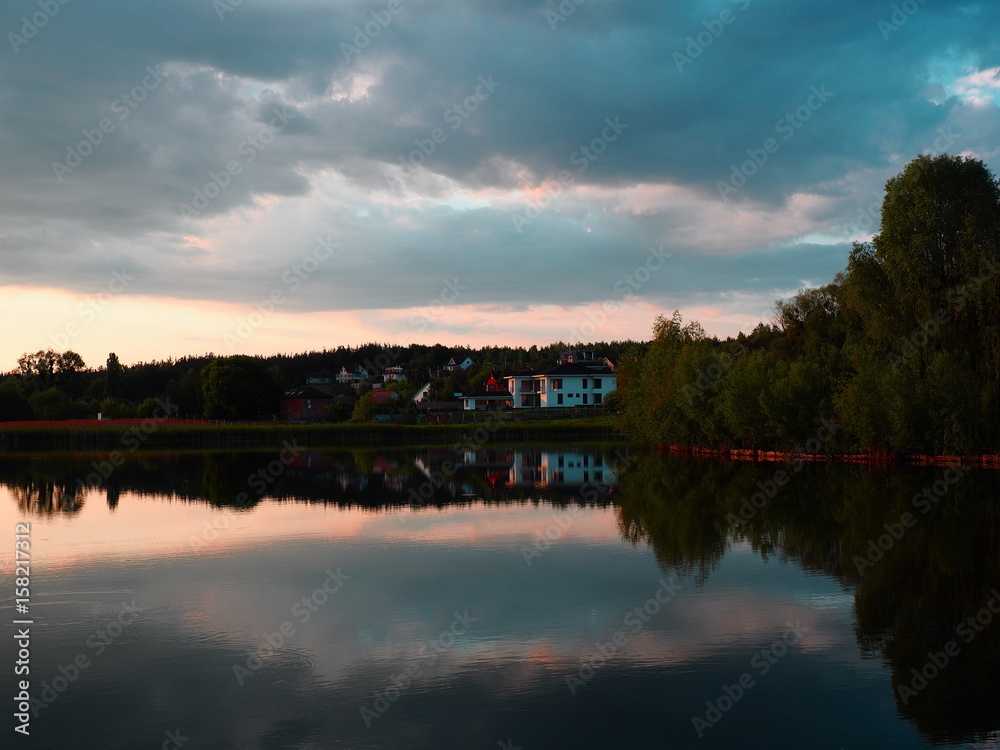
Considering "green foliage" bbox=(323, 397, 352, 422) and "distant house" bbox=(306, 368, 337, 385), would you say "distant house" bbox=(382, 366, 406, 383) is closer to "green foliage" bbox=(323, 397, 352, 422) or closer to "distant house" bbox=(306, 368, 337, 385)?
"distant house" bbox=(306, 368, 337, 385)

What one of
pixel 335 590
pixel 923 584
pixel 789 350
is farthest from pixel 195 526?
pixel 789 350

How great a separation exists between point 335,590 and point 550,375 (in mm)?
92109

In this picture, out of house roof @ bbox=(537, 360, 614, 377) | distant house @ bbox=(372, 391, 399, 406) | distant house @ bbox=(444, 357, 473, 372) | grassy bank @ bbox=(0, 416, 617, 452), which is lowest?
grassy bank @ bbox=(0, 416, 617, 452)

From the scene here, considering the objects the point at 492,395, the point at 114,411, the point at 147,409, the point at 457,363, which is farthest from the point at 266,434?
the point at 457,363

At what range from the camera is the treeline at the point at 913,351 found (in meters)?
36.2

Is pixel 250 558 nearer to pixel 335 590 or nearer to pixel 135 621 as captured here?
pixel 335 590

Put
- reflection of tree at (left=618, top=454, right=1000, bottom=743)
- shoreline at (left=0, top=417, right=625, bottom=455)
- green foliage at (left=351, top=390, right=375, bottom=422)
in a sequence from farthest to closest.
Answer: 1. green foliage at (left=351, top=390, right=375, bottom=422)
2. shoreline at (left=0, top=417, right=625, bottom=455)
3. reflection of tree at (left=618, top=454, right=1000, bottom=743)

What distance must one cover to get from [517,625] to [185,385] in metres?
112

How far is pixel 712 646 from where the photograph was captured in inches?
435

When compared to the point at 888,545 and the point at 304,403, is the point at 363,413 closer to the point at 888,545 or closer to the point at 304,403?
the point at 304,403

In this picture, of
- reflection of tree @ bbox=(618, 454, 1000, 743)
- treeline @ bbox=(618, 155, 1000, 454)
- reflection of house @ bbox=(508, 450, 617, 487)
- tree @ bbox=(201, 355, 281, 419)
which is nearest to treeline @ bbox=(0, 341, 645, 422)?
Answer: tree @ bbox=(201, 355, 281, 419)

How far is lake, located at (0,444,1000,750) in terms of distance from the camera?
852 cm

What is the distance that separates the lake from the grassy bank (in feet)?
165

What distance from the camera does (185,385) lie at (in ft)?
380
